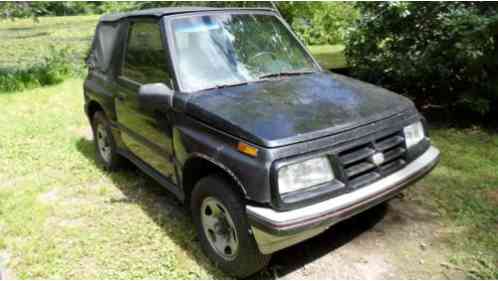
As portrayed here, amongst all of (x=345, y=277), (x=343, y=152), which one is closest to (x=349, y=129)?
(x=343, y=152)

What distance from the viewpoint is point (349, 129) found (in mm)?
2697

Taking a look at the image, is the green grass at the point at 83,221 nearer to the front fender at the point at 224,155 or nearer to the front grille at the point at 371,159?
the front fender at the point at 224,155

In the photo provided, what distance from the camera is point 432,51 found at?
5.95 metres

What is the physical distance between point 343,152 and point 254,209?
27.2 inches

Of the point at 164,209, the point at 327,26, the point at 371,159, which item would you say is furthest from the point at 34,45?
the point at 371,159

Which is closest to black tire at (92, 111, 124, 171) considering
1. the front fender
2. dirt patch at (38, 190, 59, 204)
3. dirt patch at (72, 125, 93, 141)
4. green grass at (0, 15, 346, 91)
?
dirt patch at (38, 190, 59, 204)

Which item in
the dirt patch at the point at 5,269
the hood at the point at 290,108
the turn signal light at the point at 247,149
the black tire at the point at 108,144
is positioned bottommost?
the dirt patch at the point at 5,269

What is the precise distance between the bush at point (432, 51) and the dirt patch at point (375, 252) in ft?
9.09

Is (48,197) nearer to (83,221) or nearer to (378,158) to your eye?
(83,221)

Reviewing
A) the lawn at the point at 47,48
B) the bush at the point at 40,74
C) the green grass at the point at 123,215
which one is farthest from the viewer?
the lawn at the point at 47,48

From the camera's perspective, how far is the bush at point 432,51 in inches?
212

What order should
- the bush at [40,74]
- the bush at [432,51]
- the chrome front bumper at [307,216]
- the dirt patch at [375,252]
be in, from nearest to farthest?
the chrome front bumper at [307,216] < the dirt patch at [375,252] < the bush at [432,51] < the bush at [40,74]

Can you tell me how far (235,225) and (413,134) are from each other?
1.58 meters

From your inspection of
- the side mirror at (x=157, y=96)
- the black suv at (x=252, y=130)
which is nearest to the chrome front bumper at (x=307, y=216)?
the black suv at (x=252, y=130)
